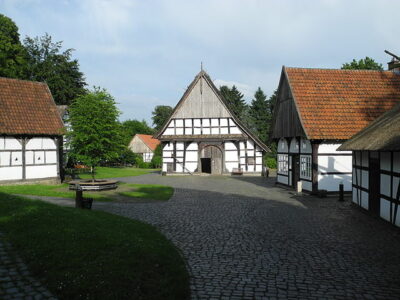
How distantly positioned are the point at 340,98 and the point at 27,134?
21.7 metres

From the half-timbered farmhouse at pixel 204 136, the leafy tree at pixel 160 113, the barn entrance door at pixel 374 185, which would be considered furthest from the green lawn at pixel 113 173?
the leafy tree at pixel 160 113

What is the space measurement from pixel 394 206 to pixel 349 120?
30.1 feet

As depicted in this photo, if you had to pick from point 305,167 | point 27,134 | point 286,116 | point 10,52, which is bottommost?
point 305,167

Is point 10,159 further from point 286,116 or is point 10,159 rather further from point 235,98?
point 235,98

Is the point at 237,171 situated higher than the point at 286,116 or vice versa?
the point at 286,116

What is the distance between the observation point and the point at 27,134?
25.3 metres

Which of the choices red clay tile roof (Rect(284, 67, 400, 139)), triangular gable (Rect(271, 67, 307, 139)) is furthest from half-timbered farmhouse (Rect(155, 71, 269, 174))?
red clay tile roof (Rect(284, 67, 400, 139))

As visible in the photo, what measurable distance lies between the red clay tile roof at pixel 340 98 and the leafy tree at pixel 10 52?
31.5 meters

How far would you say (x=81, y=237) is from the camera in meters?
8.73

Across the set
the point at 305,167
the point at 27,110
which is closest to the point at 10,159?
the point at 27,110

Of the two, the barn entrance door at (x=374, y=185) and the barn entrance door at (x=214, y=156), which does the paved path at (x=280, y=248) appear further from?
the barn entrance door at (x=214, y=156)

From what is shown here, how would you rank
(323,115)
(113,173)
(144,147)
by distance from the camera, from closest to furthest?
(323,115), (113,173), (144,147)

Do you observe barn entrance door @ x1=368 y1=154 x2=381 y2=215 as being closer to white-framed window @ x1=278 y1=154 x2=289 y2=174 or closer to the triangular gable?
the triangular gable

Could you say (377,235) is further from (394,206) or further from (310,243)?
(310,243)
